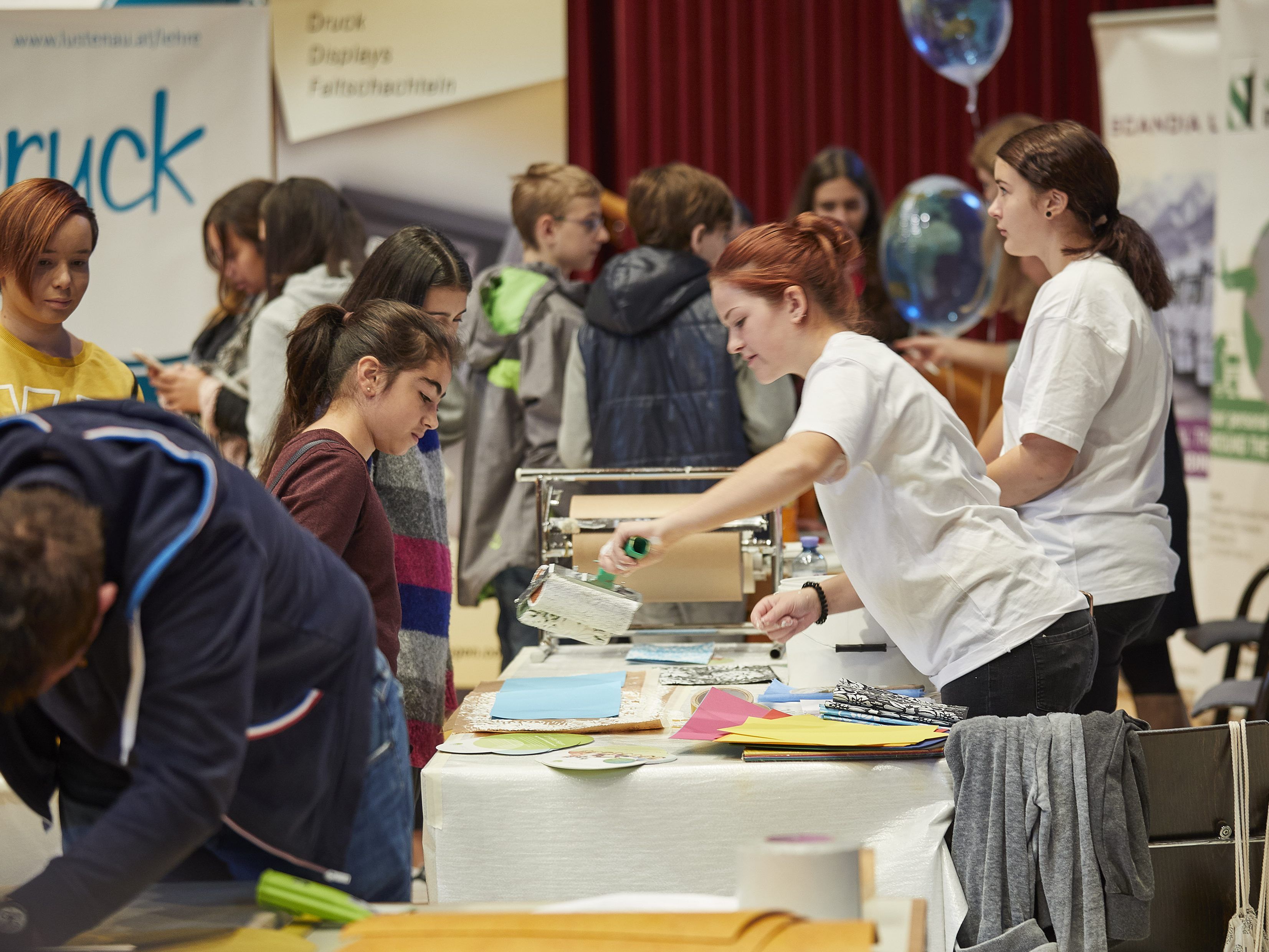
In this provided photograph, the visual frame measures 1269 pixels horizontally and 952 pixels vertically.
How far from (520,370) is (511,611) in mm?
587

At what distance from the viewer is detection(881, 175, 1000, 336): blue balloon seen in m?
3.54

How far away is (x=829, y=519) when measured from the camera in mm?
1789

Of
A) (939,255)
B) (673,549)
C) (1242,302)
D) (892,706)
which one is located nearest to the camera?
(892,706)

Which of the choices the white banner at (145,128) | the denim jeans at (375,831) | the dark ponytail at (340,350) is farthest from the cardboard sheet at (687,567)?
the white banner at (145,128)

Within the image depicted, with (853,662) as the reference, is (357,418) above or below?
above

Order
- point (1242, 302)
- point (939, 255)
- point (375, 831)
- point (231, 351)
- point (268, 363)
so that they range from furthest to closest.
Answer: point (1242, 302) → point (939, 255) → point (231, 351) → point (268, 363) → point (375, 831)

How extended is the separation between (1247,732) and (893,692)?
472 mm

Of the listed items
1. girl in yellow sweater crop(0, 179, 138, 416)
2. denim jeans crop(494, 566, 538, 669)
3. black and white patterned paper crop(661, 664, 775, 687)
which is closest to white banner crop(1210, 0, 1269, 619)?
denim jeans crop(494, 566, 538, 669)

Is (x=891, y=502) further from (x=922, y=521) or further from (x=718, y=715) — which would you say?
(x=718, y=715)

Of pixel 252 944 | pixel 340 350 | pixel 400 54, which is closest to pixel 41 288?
pixel 340 350

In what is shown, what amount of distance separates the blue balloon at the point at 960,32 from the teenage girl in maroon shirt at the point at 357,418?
2496mm

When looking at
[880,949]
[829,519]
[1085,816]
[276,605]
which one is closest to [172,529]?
[276,605]

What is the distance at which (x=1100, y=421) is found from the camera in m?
2.08

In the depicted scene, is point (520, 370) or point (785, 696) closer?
point (785, 696)
